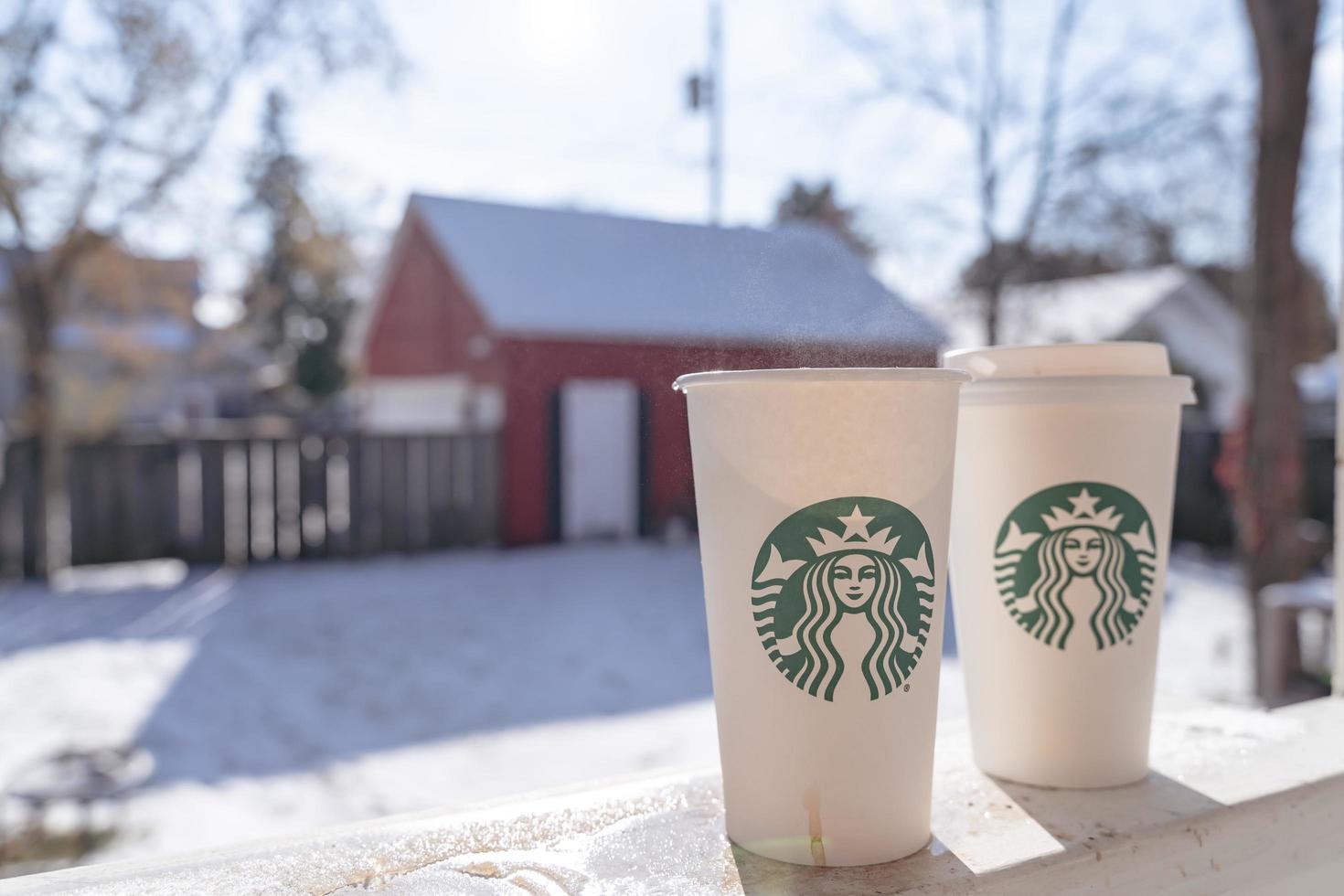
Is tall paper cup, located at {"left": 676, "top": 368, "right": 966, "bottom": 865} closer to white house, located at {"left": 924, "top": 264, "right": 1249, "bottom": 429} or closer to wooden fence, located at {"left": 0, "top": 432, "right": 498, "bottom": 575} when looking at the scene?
white house, located at {"left": 924, "top": 264, "right": 1249, "bottom": 429}

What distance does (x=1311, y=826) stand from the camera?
4.06 ft

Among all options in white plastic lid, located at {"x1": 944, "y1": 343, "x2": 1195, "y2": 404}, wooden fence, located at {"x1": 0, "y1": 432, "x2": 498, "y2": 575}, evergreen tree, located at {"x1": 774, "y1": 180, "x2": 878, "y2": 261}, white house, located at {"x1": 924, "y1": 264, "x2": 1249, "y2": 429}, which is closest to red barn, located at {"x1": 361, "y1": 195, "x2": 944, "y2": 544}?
wooden fence, located at {"x1": 0, "y1": 432, "x2": 498, "y2": 575}

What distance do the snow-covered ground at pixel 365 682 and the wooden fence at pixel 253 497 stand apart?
435 millimetres

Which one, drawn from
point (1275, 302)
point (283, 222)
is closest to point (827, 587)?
point (1275, 302)

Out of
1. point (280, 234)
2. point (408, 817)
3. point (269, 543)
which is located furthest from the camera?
point (269, 543)

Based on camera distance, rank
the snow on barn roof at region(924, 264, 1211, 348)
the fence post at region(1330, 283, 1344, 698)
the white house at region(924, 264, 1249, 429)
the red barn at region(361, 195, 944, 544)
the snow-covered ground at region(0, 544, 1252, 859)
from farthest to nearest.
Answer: the red barn at region(361, 195, 944, 544) → the white house at region(924, 264, 1249, 429) → the snow on barn roof at region(924, 264, 1211, 348) → the snow-covered ground at region(0, 544, 1252, 859) → the fence post at region(1330, 283, 1344, 698)

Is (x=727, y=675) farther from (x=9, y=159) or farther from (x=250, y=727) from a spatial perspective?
(x=9, y=159)

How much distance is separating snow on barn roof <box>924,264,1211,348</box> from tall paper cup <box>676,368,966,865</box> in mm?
5317

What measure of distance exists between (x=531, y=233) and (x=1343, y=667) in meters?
11.2

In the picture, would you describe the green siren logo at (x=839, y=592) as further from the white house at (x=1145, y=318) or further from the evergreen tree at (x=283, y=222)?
the white house at (x=1145, y=318)

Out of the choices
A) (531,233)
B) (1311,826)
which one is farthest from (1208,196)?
(1311,826)

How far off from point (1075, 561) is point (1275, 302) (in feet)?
14.2

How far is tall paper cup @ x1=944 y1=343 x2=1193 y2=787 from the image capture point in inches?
46.9

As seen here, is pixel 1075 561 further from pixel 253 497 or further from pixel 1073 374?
pixel 253 497
